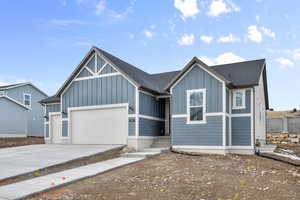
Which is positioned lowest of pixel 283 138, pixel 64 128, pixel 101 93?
pixel 283 138

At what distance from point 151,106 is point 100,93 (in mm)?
3017

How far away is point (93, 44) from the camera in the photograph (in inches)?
607

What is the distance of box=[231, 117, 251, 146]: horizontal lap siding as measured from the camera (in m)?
12.9

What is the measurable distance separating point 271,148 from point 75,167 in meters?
9.87

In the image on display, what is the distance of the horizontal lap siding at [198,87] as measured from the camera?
12.8 metres

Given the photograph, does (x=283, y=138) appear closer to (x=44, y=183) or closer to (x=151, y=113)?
(x=151, y=113)

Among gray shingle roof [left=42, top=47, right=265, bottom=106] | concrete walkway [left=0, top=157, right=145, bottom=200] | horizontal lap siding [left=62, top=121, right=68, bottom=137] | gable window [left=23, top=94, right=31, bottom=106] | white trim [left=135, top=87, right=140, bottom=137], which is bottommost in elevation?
concrete walkway [left=0, top=157, right=145, bottom=200]

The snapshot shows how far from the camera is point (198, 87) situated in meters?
13.2

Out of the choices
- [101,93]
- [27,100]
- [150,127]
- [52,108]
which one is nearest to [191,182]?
[150,127]

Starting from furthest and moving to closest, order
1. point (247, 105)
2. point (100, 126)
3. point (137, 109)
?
point (100, 126), point (137, 109), point (247, 105)

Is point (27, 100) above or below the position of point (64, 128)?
above

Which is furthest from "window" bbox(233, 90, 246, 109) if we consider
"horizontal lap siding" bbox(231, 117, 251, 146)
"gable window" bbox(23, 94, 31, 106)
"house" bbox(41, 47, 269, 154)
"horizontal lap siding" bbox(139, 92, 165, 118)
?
"gable window" bbox(23, 94, 31, 106)

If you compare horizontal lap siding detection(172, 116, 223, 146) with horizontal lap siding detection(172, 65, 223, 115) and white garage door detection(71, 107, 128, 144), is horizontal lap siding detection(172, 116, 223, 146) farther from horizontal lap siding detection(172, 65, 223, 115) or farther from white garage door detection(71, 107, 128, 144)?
white garage door detection(71, 107, 128, 144)

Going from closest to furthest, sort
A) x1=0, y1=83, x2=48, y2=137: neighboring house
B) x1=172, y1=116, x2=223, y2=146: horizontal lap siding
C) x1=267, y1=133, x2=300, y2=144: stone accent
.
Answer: x1=172, y1=116, x2=223, y2=146: horizontal lap siding < x1=267, y1=133, x2=300, y2=144: stone accent < x1=0, y1=83, x2=48, y2=137: neighboring house
